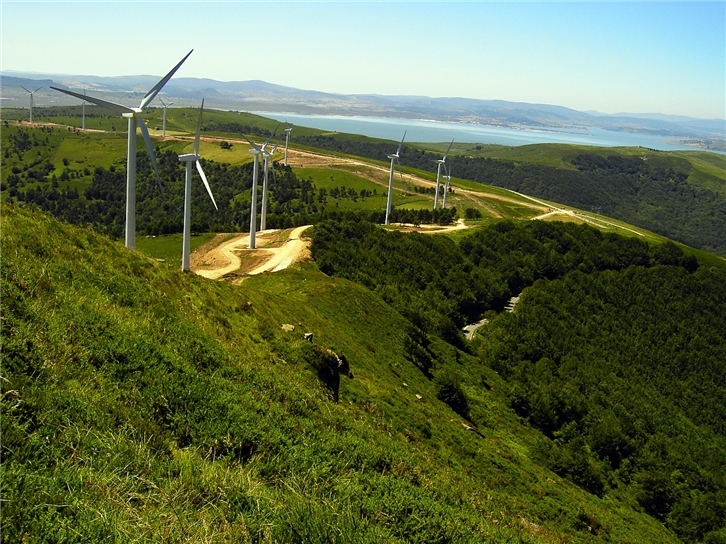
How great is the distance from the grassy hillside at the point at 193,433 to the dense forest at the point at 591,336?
18462 millimetres

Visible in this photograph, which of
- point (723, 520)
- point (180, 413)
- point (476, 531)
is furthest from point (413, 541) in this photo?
point (723, 520)

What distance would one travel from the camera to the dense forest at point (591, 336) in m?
45.8

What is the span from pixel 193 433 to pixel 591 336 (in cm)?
7604

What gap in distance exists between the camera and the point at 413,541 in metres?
11.9

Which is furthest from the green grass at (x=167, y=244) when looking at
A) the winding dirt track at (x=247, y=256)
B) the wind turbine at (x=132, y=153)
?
the wind turbine at (x=132, y=153)

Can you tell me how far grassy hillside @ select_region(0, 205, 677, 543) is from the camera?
9.58 metres

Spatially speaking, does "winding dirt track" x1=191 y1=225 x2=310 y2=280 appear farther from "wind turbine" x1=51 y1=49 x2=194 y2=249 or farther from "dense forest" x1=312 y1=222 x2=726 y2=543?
"wind turbine" x1=51 y1=49 x2=194 y2=249

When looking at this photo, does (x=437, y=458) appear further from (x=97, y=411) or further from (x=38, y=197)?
(x=38, y=197)

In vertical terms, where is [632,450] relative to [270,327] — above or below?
below

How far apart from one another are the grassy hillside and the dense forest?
18462 millimetres

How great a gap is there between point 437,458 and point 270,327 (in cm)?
998

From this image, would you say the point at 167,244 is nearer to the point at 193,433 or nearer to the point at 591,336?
the point at 591,336

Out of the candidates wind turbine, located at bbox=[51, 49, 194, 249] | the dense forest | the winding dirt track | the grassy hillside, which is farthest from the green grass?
the grassy hillside

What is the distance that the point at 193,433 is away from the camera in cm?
1316
